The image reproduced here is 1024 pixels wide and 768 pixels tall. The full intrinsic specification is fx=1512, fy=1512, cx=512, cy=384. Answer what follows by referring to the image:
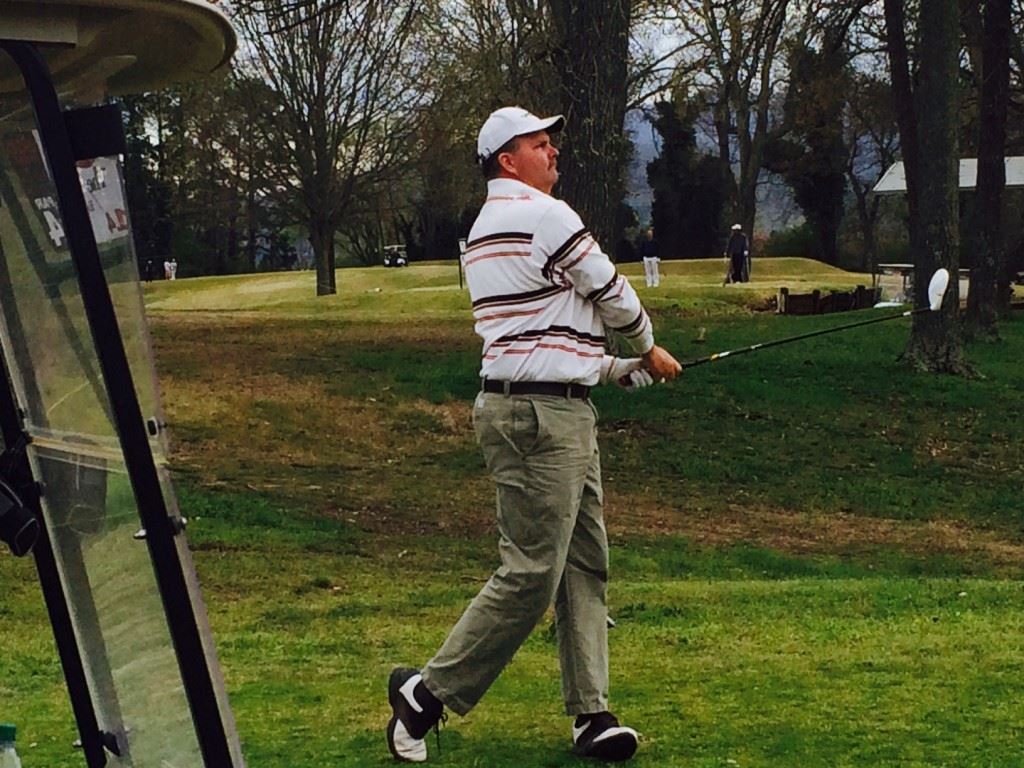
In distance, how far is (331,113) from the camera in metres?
38.9

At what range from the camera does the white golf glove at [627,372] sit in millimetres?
4930

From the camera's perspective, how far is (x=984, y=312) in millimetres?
23641

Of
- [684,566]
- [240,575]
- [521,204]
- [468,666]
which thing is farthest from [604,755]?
[684,566]

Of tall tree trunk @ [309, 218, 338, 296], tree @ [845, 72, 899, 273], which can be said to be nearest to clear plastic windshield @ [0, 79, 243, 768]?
tall tree trunk @ [309, 218, 338, 296]

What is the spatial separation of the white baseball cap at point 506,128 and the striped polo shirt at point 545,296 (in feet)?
0.85

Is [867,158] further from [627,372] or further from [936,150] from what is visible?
[627,372]

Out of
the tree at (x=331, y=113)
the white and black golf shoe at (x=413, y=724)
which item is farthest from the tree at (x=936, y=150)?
the tree at (x=331, y=113)

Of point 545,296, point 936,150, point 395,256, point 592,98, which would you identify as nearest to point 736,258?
point 936,150

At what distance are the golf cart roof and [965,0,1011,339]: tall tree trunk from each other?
21.4m

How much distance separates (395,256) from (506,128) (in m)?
56.3

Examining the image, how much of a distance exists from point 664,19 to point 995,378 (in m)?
10.5

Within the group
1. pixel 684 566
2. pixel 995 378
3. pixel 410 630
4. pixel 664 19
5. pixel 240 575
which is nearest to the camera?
pixel 410 630

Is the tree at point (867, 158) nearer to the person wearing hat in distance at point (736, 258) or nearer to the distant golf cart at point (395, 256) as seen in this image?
the person wearing hat in distance at point (736, 258)

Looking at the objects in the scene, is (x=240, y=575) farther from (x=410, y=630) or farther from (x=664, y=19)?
(x=664, y=19)
